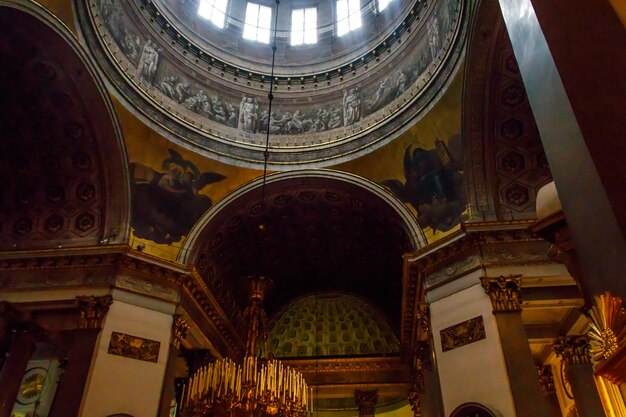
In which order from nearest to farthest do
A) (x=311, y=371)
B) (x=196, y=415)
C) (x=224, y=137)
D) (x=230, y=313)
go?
(x=196, y=415) < (x=224, y=137) < (x=230, y=313) < (x=311, y=371)

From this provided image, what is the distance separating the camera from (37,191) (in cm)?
1241

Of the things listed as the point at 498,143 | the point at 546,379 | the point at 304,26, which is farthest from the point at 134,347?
the point at 304,26

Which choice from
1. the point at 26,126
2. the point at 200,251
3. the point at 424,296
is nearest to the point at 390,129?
the point at 424,296

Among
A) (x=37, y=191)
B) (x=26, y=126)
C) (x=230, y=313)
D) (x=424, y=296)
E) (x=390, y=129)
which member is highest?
(x=390, y=129)

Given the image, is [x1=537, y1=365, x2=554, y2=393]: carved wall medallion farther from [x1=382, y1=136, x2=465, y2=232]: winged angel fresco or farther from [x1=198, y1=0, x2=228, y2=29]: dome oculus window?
[x1=198, y1=0, x2=228, y2=29]: dome oculus window

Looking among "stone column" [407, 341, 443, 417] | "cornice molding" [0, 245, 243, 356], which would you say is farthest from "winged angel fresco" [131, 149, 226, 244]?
"stone column" [407, 341, 443, 417]

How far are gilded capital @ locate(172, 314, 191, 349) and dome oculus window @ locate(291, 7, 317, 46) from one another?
394 inches

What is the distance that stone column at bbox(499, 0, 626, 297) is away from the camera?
7.72 ft

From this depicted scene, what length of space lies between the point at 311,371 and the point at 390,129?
9.97 m

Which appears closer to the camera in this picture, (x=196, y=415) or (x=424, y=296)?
(x=196, y=415)

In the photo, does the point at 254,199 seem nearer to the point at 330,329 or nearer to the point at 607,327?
the point at 330,329

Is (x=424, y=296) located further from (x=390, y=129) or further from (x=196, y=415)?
(x=196, y=415)

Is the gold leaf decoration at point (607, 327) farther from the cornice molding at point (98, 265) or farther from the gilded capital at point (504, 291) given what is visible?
the cornice molding at point (98, 265)

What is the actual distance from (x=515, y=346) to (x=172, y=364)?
7699 mm
